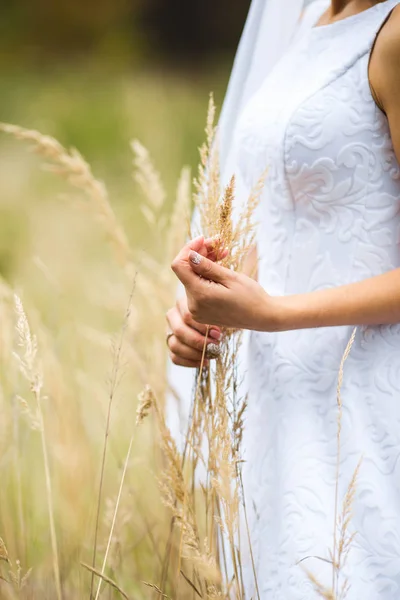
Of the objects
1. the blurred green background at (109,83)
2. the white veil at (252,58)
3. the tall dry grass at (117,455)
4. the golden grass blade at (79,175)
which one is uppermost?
the blurred green background at (109,83)

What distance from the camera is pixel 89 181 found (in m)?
1.16

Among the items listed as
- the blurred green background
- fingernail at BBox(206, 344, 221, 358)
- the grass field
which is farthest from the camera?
the blurred green background

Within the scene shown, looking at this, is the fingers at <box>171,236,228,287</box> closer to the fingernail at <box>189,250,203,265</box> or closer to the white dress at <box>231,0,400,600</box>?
the fingernail at <box>189,250,203,265</box>

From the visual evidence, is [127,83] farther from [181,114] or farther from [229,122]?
[229,122]

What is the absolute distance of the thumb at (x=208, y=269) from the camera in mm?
751

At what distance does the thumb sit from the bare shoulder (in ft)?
0.90

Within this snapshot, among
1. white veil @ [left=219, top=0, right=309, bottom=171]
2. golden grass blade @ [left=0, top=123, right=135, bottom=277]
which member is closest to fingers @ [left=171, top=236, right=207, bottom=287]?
golden grass blade @ [left=0, top=123, right=135, bottom=277]

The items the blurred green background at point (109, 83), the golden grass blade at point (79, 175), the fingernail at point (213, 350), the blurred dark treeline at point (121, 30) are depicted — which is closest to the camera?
the fingernail at point (213, 350)

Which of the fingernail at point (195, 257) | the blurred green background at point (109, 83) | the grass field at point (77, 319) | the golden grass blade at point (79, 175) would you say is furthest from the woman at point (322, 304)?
the blurred green background at point (109, 83)

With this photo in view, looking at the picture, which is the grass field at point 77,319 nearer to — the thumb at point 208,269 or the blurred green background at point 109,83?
the blurred green background at point 109,83

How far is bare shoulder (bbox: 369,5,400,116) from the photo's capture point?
0.78 metres

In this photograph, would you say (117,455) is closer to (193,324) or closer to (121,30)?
(193,324)

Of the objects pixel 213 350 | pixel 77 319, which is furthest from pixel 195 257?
pixel 77 319

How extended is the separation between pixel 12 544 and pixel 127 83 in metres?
4.75
